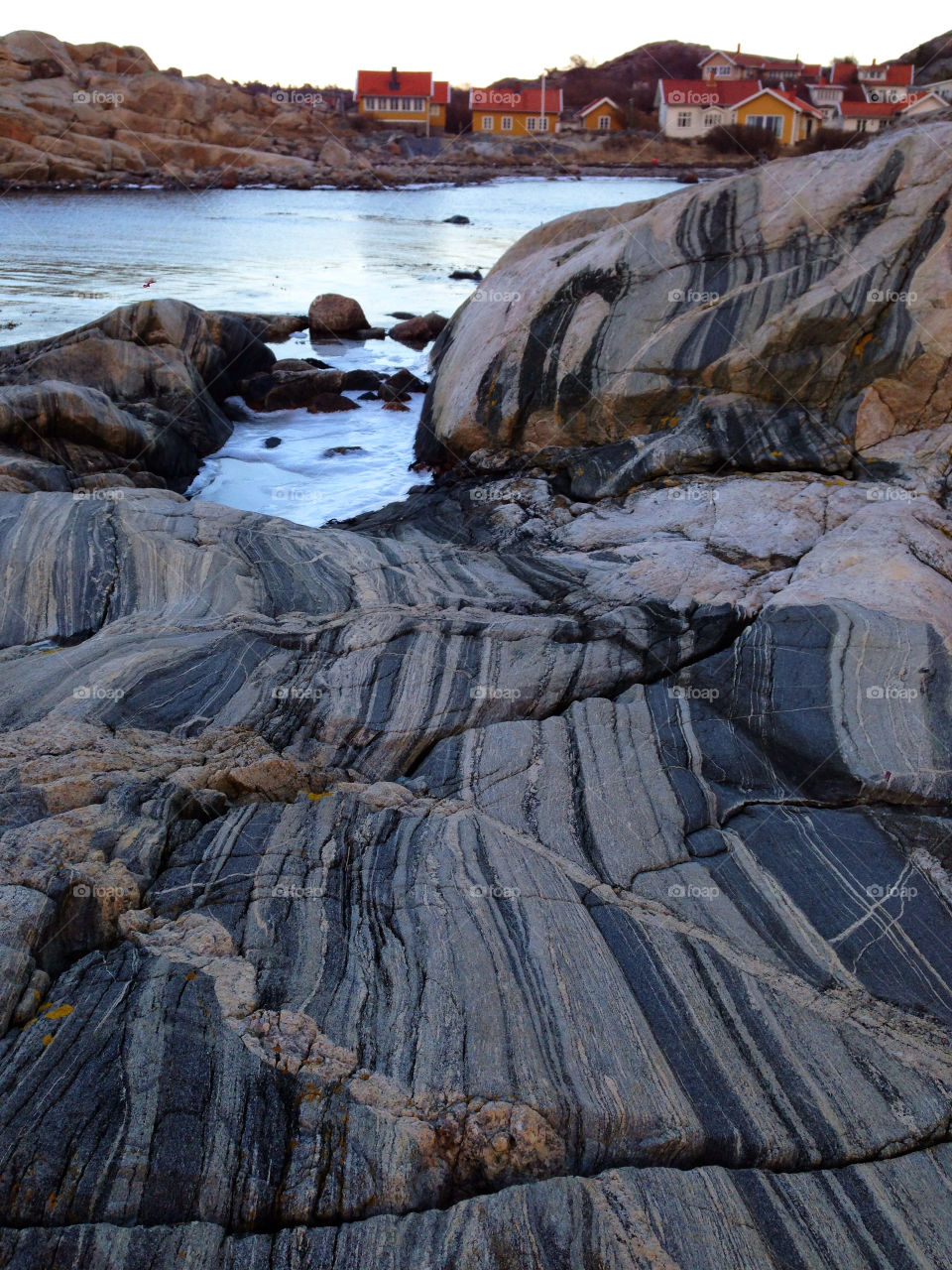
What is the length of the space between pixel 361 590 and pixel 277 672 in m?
1.47

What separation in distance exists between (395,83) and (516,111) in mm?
9969

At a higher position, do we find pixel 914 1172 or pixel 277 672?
pixel 277 672

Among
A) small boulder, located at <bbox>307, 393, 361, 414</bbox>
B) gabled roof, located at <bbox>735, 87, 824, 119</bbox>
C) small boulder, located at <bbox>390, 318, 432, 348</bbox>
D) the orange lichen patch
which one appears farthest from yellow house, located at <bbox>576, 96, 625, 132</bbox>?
the orange lichen patch

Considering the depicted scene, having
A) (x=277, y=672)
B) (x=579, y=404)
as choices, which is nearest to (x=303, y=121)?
(x=579, y=404)

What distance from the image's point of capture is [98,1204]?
340 cm

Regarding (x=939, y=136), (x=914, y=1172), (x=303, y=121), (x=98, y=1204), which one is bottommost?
(x=914, y=1172)

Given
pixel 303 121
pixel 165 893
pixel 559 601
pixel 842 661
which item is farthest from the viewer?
pixel 303 121

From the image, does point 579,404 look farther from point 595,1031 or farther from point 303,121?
point 303,121

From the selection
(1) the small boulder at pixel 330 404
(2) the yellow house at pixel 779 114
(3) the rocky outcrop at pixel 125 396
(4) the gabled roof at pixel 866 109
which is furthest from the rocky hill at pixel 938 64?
(3) the rocky outcrop at pixel 125 396

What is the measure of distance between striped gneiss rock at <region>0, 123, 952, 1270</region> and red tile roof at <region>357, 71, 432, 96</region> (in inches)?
3091

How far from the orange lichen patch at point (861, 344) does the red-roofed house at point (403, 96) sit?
250 ft

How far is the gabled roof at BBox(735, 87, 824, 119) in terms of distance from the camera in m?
53.2

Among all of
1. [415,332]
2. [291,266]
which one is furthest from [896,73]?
[415,332]

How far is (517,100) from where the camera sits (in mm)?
74188
